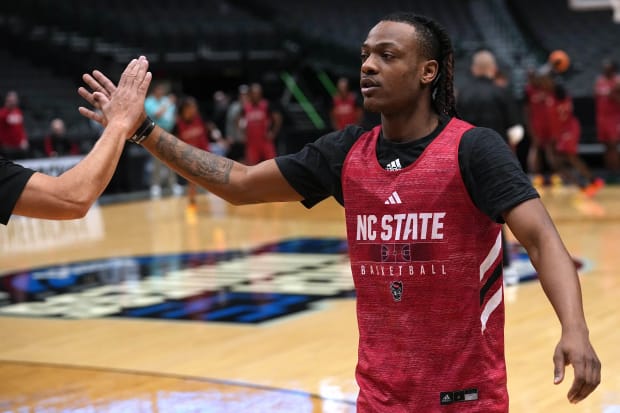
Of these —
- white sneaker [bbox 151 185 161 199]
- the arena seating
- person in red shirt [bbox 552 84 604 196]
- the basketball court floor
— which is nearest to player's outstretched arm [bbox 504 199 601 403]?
the basketball court floor

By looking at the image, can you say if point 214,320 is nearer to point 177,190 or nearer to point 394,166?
point 394,166

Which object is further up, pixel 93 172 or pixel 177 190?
pixel 93 172

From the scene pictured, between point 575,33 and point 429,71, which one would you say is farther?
point 575,33

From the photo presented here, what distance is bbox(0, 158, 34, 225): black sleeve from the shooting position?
3342 millimetres

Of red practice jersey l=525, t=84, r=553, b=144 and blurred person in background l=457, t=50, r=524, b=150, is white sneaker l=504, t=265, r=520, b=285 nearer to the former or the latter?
blurred person in background l=457, t=50, r=524, b=150

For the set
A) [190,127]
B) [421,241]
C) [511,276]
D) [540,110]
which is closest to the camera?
[421,241]

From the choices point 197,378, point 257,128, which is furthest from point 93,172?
point 257,128

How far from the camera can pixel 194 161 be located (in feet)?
12.0

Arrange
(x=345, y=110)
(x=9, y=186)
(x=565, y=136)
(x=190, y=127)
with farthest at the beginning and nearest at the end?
(x=345, y=110)
(x=565, y=136)
(x=190, y=127)
(x=9, y=186)

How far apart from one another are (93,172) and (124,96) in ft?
0.86

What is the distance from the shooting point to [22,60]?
24547 millimetres

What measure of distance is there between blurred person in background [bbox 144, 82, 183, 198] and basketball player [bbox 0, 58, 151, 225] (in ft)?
48.1

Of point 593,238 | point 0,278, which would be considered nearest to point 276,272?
point 0,278

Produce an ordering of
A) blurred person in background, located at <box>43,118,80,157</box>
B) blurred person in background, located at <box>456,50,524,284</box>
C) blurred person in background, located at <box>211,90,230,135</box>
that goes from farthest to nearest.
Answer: blurred person in background, located at <box>211,90,230,135</box> → blurred person in background, located at <box>43,118,80,157</box> → blurred person in background, located at <box>456,50,524,284</box>
